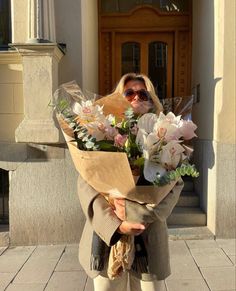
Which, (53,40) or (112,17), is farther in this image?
(112,17)

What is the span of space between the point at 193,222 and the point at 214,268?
1281 mm

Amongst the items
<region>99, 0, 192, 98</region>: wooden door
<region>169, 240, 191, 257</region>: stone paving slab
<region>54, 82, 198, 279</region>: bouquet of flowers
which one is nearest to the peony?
<region>54, 82, 198, 279</region>: bouquet of flowers

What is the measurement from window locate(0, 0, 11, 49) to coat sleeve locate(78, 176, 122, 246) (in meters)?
4.06

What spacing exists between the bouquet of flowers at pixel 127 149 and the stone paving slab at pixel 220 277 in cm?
209

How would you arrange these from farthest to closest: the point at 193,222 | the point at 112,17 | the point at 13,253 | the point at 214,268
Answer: the point at 112,17 < the point at 193,222 < the point at 13,253 < the point at 214,268

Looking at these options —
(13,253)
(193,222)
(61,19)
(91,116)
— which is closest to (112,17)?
(61,19)

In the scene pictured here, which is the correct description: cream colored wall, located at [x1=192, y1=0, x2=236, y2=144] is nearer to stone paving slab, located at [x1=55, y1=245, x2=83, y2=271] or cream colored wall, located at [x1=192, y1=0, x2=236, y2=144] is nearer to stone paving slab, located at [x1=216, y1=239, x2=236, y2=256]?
stone paving slab, located at [x1=216, y1=239, x2=236, y2=256]

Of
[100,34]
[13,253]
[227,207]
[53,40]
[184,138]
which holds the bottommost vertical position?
[13,253]

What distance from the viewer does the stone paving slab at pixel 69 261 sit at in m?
4.38

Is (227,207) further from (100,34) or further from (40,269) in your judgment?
(100,34)

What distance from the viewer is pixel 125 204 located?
1984 mm

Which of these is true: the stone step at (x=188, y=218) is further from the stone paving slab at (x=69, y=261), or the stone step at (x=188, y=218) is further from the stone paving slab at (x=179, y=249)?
→ the stone paving slab at (x=69, y=261)

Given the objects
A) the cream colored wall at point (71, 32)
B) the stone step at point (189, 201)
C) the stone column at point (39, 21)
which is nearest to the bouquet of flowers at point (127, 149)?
the stone column at point (39, 21)

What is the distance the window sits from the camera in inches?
223
